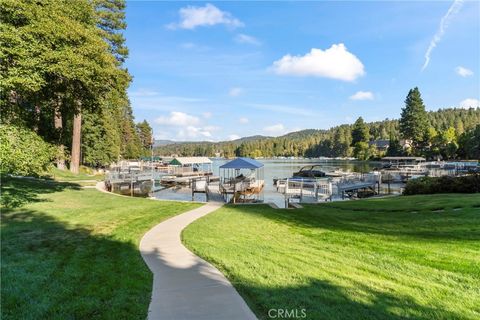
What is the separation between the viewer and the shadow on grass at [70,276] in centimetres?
473

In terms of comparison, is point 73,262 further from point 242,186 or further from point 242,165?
→ point 242,186

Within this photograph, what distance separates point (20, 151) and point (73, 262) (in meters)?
6.62

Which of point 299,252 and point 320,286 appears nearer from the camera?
point 320,286

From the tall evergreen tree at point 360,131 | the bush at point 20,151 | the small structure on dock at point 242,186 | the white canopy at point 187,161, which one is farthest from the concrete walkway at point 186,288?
the tall evergreen tree at point 360,131

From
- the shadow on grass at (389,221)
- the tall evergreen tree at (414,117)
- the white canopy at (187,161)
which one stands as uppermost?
the tall evergreen tree at (414,117)

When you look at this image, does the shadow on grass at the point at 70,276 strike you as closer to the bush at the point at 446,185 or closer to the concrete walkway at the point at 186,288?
the concrete walkway at the point at 186,288

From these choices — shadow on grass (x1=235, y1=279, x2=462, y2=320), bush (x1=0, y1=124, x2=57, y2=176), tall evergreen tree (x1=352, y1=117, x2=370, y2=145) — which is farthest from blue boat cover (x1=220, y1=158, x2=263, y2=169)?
tall evergreen tree (x1=352, y1=117, x2=370, y2=145)

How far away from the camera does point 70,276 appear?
20.0 feet

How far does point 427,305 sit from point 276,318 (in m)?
2.13

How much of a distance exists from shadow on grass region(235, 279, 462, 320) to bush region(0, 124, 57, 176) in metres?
9.50

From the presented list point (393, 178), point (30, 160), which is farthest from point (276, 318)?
point (393, 178)

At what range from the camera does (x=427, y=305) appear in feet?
15.9

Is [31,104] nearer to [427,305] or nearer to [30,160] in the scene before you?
[30,160]
